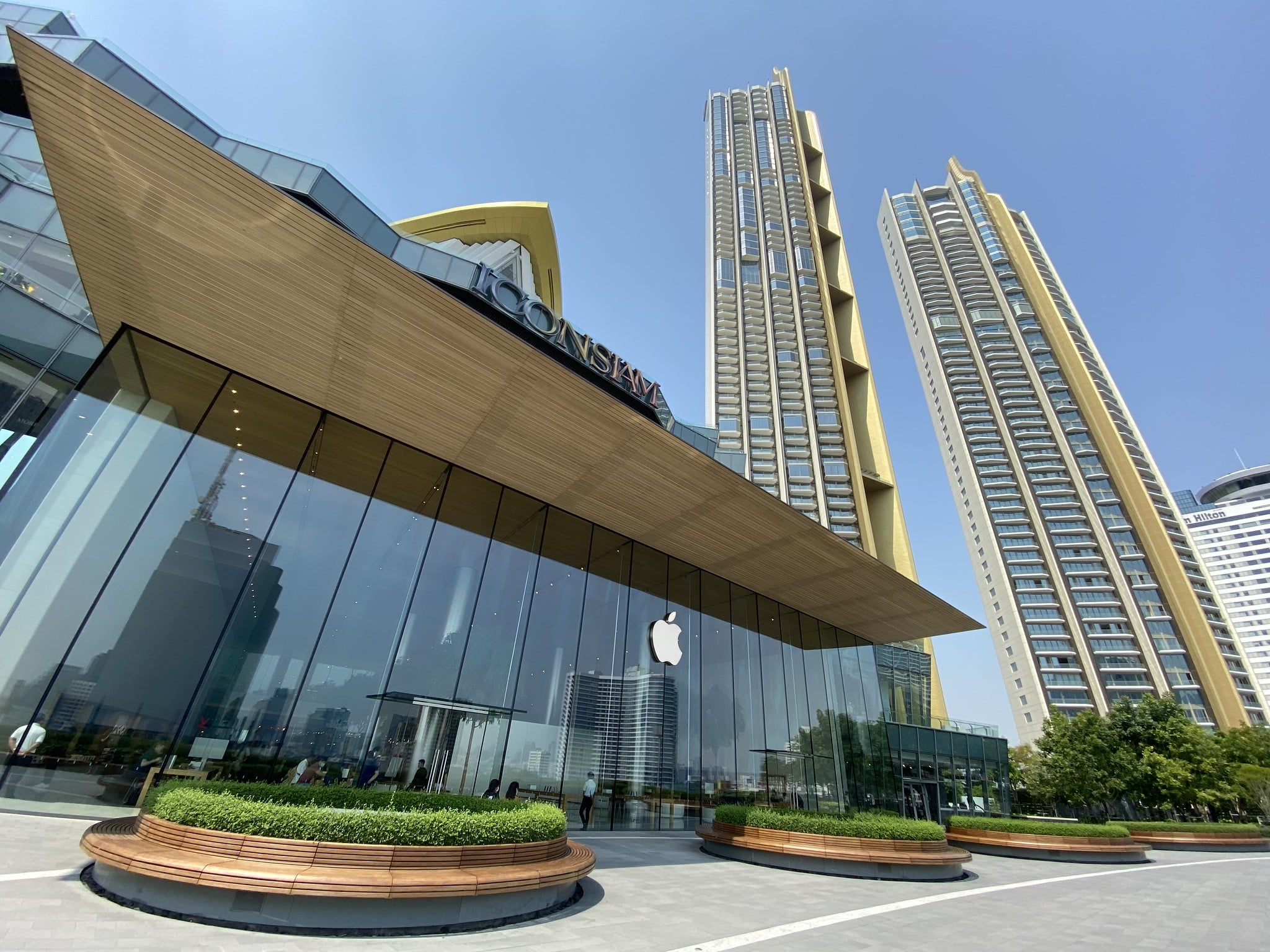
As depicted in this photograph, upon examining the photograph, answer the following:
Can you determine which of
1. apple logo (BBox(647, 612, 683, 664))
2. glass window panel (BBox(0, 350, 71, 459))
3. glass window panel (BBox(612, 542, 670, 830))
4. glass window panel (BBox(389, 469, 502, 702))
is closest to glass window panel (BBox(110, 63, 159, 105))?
glass window panel (BBox(0, 350, 71, 459))

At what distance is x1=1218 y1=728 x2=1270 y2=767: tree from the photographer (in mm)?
34844

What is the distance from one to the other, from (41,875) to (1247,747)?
57588mm

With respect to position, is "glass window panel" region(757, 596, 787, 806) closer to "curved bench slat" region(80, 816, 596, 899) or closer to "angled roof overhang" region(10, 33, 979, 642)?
"angled roof overhang" region(10, 33, 979, 642)

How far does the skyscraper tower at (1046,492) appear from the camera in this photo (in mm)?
66375

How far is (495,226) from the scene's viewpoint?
35.2 metres

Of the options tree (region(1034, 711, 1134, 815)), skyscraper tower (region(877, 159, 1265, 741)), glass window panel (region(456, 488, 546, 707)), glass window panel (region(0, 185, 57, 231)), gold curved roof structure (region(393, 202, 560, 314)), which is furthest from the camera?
skyscraper tower (region(877, 159, 1265, 741))

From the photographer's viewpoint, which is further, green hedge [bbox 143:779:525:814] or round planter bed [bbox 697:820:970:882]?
round planter bed [bbox 697:820:970:882]

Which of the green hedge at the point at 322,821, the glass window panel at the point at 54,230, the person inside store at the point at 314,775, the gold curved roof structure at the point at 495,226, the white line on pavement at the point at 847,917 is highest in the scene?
the gold curved roof structure at the point at 495,226

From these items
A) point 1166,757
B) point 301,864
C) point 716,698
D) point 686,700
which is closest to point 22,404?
point 301,864

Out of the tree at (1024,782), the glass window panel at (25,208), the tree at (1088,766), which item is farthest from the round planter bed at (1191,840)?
the glass window panel at (25,208)

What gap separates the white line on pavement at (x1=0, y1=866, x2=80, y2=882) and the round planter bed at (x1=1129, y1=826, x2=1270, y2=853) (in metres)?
34.7

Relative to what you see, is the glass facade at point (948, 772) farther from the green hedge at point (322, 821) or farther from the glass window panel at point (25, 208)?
the glass window panel at point (25, 208)

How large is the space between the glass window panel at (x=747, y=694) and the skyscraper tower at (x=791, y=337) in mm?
22295

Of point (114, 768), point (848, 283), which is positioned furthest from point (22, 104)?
point (848, 283)
